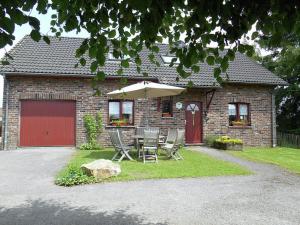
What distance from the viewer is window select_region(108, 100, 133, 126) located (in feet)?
55.1

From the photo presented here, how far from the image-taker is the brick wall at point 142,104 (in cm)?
1582

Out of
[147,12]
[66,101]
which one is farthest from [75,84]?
[147,12]

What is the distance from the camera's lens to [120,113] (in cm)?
1694

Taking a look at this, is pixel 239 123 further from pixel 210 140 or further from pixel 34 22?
pixel 34 22

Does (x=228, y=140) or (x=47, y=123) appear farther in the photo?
(x=47, y=123)

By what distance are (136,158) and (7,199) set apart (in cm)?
576

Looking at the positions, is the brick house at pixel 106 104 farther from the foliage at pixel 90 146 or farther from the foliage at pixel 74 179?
the foliage at pixel 74 179

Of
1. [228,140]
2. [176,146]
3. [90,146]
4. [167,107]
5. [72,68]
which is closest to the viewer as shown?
[176,146]

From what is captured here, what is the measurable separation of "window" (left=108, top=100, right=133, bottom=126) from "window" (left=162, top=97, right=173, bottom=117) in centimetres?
156

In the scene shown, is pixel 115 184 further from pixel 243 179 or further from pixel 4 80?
pixel 4 80

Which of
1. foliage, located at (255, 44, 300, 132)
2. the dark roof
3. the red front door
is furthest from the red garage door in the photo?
foliage, located at (255, 44, 300, 132)

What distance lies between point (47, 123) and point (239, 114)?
31.0 ft

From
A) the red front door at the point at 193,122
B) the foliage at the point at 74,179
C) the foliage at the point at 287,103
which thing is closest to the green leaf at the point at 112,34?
the foliage at the point at 74,179

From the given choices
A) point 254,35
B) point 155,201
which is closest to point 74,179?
point 155,201
